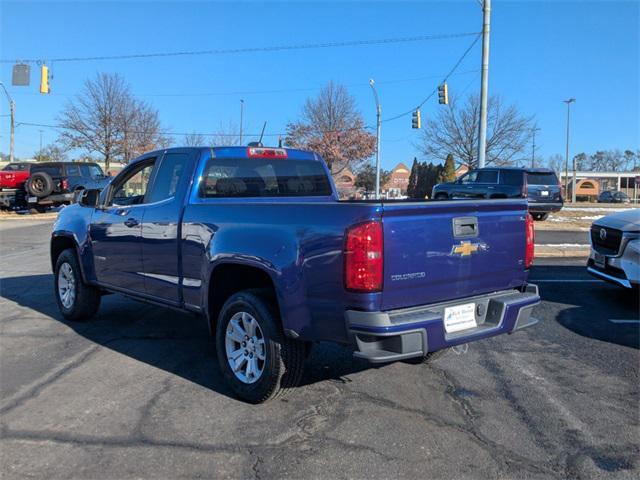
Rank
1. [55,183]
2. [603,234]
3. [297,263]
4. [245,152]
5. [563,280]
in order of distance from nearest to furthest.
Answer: [297,263] < [245,152] < [603,234] < [563,280] < [55,183]

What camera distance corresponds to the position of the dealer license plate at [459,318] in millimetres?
3684

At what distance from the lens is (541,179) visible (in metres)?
18.0

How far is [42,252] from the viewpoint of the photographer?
12773 mm

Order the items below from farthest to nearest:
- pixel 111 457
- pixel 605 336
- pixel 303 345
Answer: pixel 605 336 < pixel 303 345 < pixel 111 457

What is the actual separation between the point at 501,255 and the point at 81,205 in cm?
457

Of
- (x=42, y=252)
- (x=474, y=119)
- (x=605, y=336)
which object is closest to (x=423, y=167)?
(x=474, y=119)

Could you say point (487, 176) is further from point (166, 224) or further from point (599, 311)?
Answer: point (166, 224)

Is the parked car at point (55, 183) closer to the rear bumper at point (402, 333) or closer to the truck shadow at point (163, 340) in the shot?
the truck shadow at point (163, 340)

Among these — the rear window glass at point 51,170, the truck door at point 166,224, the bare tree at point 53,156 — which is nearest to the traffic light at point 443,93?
the rear window glass at point 51,170

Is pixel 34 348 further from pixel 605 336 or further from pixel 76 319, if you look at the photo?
pixel 605 336

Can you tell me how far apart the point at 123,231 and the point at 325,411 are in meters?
2.77

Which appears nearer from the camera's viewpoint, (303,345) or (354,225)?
(354,225)

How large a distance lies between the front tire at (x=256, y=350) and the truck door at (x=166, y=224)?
30.8 inches

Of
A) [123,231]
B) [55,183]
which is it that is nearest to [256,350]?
[123,231]
